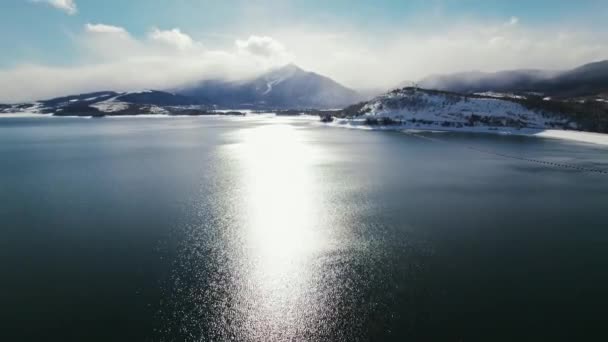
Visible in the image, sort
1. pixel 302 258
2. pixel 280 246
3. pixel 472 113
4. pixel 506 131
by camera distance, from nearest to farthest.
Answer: pixel 302 258 < pixel 280 246 < pixel 506 131 < pixel 472 113

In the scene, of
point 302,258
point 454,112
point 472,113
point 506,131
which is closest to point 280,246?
point 302,258

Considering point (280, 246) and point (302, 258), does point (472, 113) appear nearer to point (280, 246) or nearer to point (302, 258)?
point (280, 246)

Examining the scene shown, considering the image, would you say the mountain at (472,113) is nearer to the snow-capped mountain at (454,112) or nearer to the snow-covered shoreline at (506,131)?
the snow-capped mountain at (454,112)

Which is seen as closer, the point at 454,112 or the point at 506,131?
the point at 506,131

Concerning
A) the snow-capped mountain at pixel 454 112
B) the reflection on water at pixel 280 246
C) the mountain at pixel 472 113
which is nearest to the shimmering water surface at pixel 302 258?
the reflection on water at pixel 280 246

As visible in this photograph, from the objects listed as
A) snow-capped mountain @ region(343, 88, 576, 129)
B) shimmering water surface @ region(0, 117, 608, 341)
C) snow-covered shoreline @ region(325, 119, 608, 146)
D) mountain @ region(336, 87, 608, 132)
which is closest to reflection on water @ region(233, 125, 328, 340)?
shimmering water surface @ region(0, 117, 608, 341)
